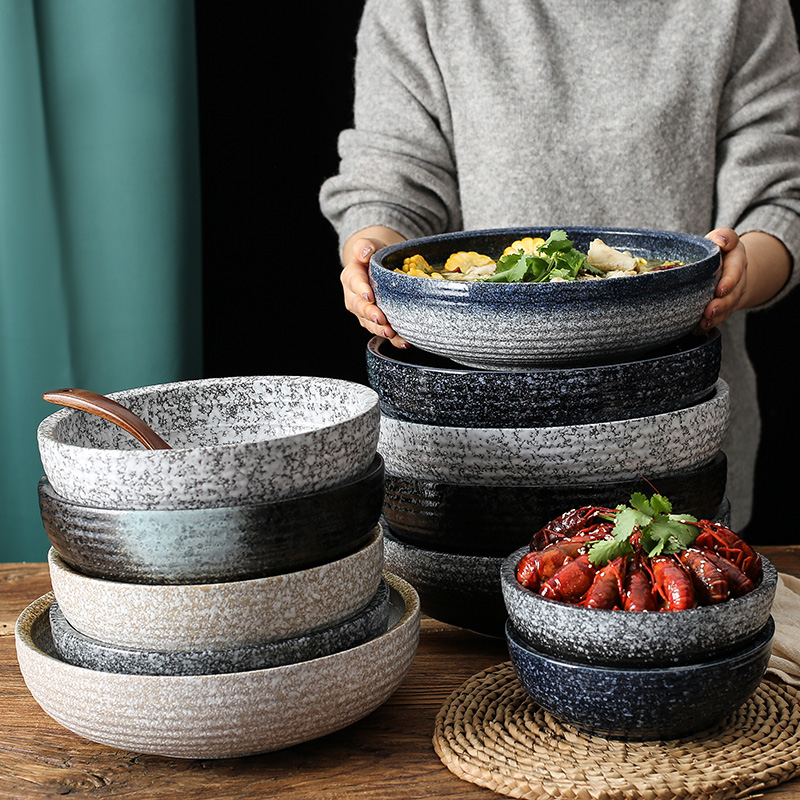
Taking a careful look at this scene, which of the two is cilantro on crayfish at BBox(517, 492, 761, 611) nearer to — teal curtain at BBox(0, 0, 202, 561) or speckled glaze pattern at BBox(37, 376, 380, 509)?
speckled glaze pattern at BBox(37, 376, 380, 509)

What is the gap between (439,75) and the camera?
1.69 m

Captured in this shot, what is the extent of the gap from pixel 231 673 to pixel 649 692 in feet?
0.99

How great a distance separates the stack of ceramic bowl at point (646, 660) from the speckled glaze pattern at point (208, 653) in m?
0.13

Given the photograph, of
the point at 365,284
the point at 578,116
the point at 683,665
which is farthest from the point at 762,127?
the point at 683,665

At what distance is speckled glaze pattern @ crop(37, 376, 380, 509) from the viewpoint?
2.25ft

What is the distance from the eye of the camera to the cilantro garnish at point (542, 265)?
2.99 feet

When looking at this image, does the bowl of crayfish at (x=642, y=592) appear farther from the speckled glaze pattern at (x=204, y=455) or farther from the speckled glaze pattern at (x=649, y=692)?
the speckled glaze pattern at (x=204, y=455)

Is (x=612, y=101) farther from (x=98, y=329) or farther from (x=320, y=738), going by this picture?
(x=320, y=738)

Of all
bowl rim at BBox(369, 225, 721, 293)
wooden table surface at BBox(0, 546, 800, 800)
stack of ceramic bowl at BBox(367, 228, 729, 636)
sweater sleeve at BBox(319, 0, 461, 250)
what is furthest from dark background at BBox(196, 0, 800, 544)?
wooden table surface at BBox(0, 546, 800, 800)

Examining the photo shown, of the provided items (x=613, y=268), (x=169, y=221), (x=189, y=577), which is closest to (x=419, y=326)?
(x=613, y=268)

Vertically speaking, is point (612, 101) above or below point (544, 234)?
above

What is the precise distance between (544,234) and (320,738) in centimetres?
61

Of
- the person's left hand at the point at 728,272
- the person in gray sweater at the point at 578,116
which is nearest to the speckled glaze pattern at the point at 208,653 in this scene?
the person's left hand at the point at 728,272

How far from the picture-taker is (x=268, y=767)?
750mm
